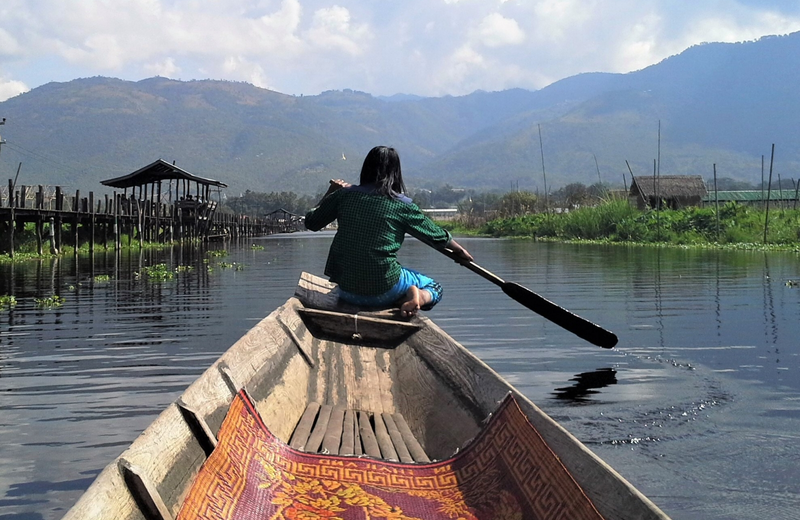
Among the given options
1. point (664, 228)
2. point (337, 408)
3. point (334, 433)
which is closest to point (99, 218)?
point (664, 228)

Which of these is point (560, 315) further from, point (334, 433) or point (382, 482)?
point (382, 482)

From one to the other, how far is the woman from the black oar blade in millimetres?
1558

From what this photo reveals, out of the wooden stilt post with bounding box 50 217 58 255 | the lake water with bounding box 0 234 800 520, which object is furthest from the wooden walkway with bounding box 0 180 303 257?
the lake water with bounding box 0 234 800 520

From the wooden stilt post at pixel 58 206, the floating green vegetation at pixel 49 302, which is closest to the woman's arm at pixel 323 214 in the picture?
the floating green vegetation at pixel 49 302

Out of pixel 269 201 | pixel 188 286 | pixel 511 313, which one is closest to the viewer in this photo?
pixel 511 313

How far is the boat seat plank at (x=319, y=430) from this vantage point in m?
4.06

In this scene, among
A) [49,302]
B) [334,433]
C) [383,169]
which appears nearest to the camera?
[334,433]

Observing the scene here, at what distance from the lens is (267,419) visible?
429 centimetres

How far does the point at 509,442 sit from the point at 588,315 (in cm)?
819

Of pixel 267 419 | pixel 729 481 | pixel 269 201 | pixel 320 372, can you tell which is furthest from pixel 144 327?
pixel 269 201

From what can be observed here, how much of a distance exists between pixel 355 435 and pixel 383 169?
6.61 ft

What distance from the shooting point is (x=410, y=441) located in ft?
14.5

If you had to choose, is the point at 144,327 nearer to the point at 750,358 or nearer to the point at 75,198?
the point at 750,358

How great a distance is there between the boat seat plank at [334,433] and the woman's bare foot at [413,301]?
1071 millimetres
